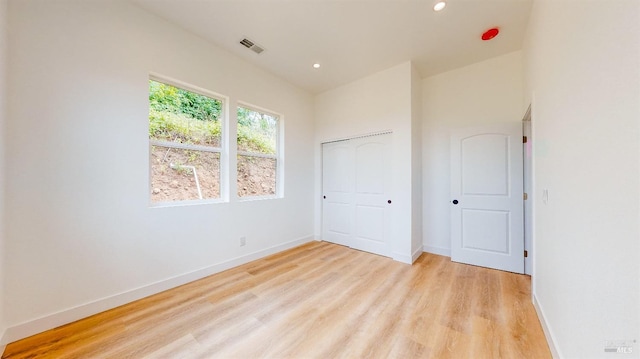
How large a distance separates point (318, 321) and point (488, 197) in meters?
2.78

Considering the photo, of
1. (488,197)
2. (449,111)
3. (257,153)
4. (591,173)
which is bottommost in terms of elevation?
(488,197)

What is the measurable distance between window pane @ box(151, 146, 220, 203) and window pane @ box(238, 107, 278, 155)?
0.53 metres

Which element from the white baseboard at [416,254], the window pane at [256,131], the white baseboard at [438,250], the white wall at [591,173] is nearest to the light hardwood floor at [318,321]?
the white baseboard at [416,254]

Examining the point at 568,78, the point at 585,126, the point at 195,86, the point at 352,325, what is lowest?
the point at 352,325

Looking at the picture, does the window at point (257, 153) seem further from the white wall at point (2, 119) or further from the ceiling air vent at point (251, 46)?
the white wall at point (2, 119)

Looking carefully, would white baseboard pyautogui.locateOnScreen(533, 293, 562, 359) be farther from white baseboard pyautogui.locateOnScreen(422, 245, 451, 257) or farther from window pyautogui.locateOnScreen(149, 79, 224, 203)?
window pyautogui.locateOnScreen(149, 79, 224, 203)

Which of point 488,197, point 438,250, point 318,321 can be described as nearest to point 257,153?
point 318,321

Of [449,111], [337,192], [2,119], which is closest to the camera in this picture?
[2,119]

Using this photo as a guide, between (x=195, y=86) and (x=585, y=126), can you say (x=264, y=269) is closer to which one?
Answer: (x=195, y=86)

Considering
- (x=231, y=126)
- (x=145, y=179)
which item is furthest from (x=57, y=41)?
(x=231, y=126)

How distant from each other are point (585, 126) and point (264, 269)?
314 centimetres

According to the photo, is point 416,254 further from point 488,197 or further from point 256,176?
point 256,176

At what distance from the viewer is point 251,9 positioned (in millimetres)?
2279

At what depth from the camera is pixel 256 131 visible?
3.50m
